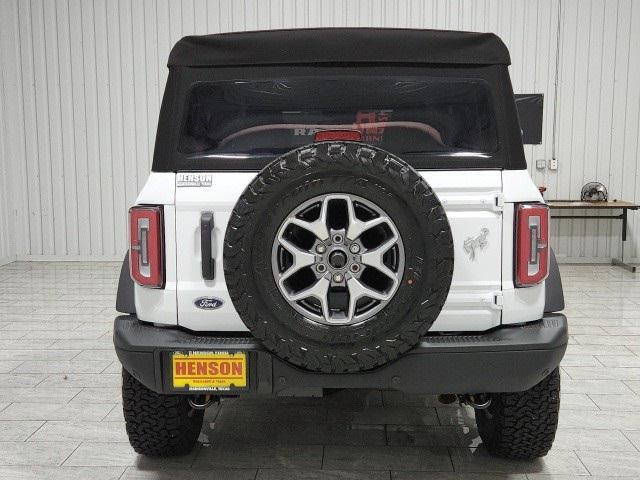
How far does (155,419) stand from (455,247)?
1295 mm

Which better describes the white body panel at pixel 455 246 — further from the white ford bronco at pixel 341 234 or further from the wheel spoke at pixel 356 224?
the wheel spoke at pixel 356 224

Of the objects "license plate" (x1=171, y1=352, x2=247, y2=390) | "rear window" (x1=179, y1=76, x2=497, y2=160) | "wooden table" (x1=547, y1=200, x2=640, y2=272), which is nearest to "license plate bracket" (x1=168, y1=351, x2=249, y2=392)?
"license plate" (x1=171, y1=352, x2=247, y2=390)

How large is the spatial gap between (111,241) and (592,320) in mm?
5560

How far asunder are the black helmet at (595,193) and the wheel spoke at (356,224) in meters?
6.64

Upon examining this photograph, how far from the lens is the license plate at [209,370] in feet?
7.61

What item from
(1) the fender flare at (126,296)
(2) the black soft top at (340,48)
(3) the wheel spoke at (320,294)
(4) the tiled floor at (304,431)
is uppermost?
(2) the black soft top at (340,48)

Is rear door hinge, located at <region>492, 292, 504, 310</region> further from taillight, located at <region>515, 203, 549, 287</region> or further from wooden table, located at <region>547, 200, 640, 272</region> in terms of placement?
wooden table, located at <region>547, 200, 640, 272</region>

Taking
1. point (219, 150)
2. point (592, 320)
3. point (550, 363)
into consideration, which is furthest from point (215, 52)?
point (592, 320)

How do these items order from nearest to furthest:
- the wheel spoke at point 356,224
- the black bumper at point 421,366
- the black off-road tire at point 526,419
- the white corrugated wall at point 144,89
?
the wheel spoke at point 356,224 < the black bumper at point 421,366 < the black off-road tire at point 526,419 < the white corrugated wall at point 144,89

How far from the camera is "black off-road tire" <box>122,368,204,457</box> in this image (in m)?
2.73

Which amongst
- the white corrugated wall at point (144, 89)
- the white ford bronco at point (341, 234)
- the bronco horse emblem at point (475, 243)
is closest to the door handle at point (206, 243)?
the white ford bronco at point (341, 234)

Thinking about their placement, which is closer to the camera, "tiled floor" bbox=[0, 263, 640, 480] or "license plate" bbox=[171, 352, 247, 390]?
"license plate" bbox=[171, 352, 247, 390]

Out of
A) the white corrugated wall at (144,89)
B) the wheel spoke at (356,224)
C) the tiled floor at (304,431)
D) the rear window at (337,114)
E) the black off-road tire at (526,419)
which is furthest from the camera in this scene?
the white corrugated wall at (144,89)

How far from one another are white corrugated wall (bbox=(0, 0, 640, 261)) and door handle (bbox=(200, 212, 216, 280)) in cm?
645
